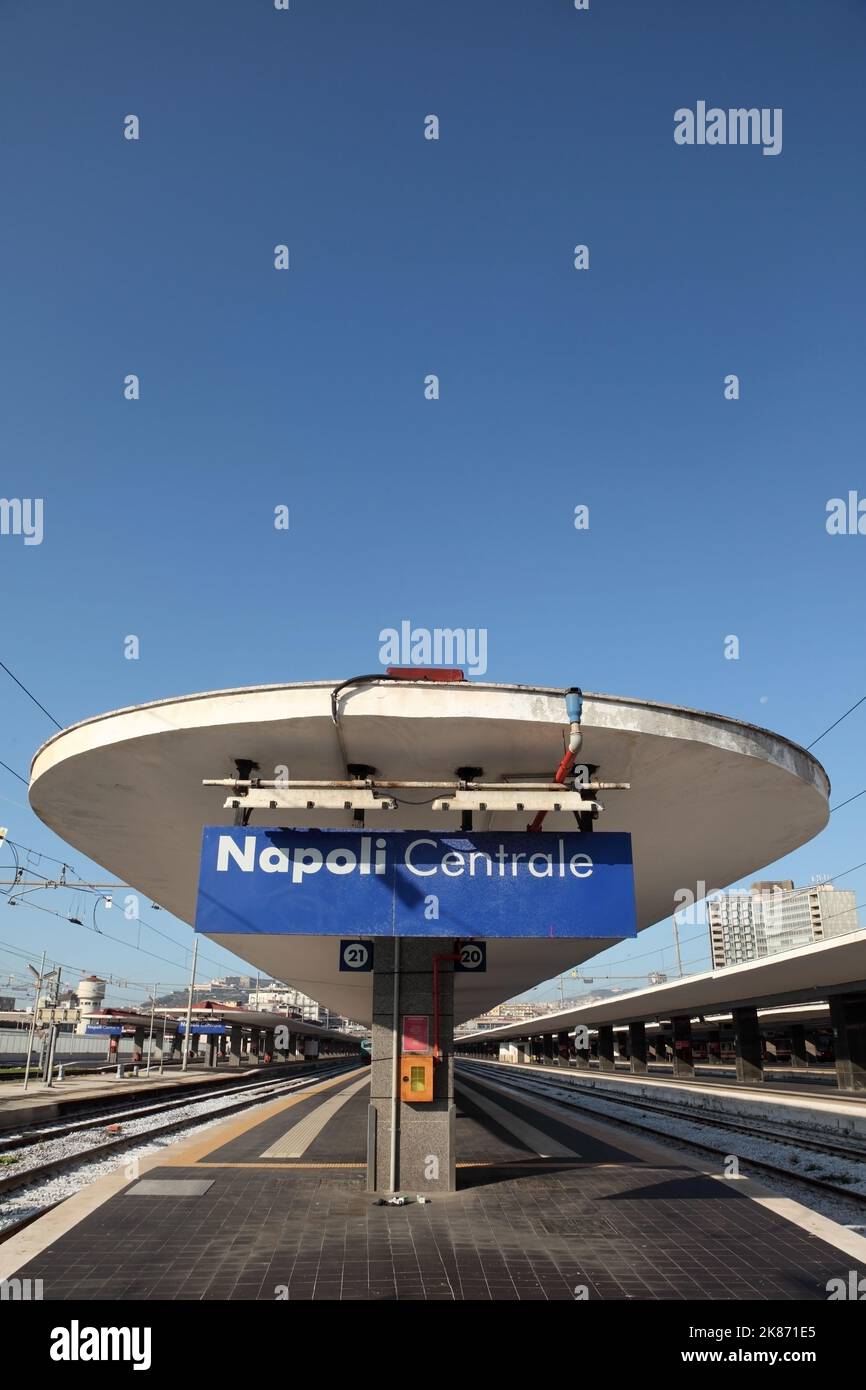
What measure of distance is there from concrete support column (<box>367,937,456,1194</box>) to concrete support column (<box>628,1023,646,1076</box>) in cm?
5628

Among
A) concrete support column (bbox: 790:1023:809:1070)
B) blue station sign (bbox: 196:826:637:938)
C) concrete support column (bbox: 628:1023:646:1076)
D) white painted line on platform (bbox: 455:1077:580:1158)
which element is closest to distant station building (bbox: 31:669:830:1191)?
blue station sign (bbox: 196:826:637:938)

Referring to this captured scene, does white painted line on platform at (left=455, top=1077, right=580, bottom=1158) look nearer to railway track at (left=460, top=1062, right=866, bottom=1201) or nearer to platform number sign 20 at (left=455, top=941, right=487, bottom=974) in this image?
railway track at (left=460, top=1062, right=866, bottom=1201)

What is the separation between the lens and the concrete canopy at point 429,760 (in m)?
7.69

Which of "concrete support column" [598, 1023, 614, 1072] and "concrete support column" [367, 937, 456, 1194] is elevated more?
"concrete support column" [367, 937, 456, 1194]

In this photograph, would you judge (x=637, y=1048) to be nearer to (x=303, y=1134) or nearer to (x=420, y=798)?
(x=303, y=1134)

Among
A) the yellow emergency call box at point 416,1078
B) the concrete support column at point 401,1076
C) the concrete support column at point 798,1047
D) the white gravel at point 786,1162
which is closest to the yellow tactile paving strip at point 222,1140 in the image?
the concrete support column at point 401,1076

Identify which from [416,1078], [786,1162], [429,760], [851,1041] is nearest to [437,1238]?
[416,1078]

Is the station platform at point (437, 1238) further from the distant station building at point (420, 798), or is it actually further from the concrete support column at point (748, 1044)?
the concrete support column at point (748, 1044)

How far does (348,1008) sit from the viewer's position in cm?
4119

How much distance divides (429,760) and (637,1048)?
6056cm

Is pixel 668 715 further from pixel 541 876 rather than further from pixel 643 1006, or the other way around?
pixel 643 1006

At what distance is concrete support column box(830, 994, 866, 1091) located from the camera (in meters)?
34.9

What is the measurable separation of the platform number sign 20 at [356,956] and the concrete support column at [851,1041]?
101 feet
